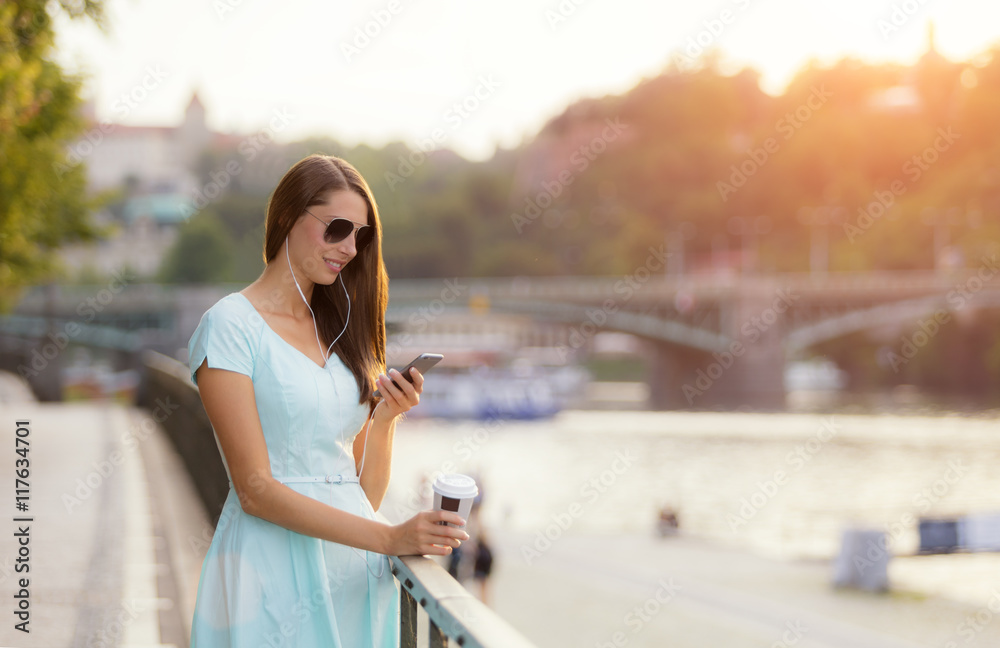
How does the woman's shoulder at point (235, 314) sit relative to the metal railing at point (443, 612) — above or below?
above

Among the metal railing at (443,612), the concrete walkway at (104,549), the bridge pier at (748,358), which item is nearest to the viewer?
the metal railing at (443,612)

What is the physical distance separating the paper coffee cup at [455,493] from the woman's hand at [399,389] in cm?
16

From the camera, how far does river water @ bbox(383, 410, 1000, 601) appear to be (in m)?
22.0

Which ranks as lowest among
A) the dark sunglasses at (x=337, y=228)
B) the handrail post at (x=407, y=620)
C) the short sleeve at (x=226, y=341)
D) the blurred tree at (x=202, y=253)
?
the handrail post at (x=407, y=620)

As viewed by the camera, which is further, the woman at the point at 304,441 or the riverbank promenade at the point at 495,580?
the riverbank promenade at the point at 495,580

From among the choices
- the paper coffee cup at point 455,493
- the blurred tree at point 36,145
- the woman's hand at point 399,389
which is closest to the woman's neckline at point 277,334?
the woman's hand at point 399,389

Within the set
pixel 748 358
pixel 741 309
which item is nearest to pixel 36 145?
pixel 741 309

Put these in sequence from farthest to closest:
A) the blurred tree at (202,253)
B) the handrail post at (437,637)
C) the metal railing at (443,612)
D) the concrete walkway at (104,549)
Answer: the blurred tree at (202,253) < the concrete walkway at (104,549) < the handrail post at (437,637) < the metal railing at (443,612)

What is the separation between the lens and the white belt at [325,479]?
1860mm

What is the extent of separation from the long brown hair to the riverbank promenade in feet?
8.51

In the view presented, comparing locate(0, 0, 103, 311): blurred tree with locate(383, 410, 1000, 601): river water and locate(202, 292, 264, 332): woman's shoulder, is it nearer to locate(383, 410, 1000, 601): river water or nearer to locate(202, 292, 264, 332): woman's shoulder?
locate(202, 292, 264, 332): woman's shoulder

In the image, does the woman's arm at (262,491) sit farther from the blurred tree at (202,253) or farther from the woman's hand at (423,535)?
the blurred tree at (202,253)

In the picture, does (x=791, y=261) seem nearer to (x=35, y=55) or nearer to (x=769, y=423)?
(x=769, y=423)

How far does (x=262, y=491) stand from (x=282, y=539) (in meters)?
0.12
